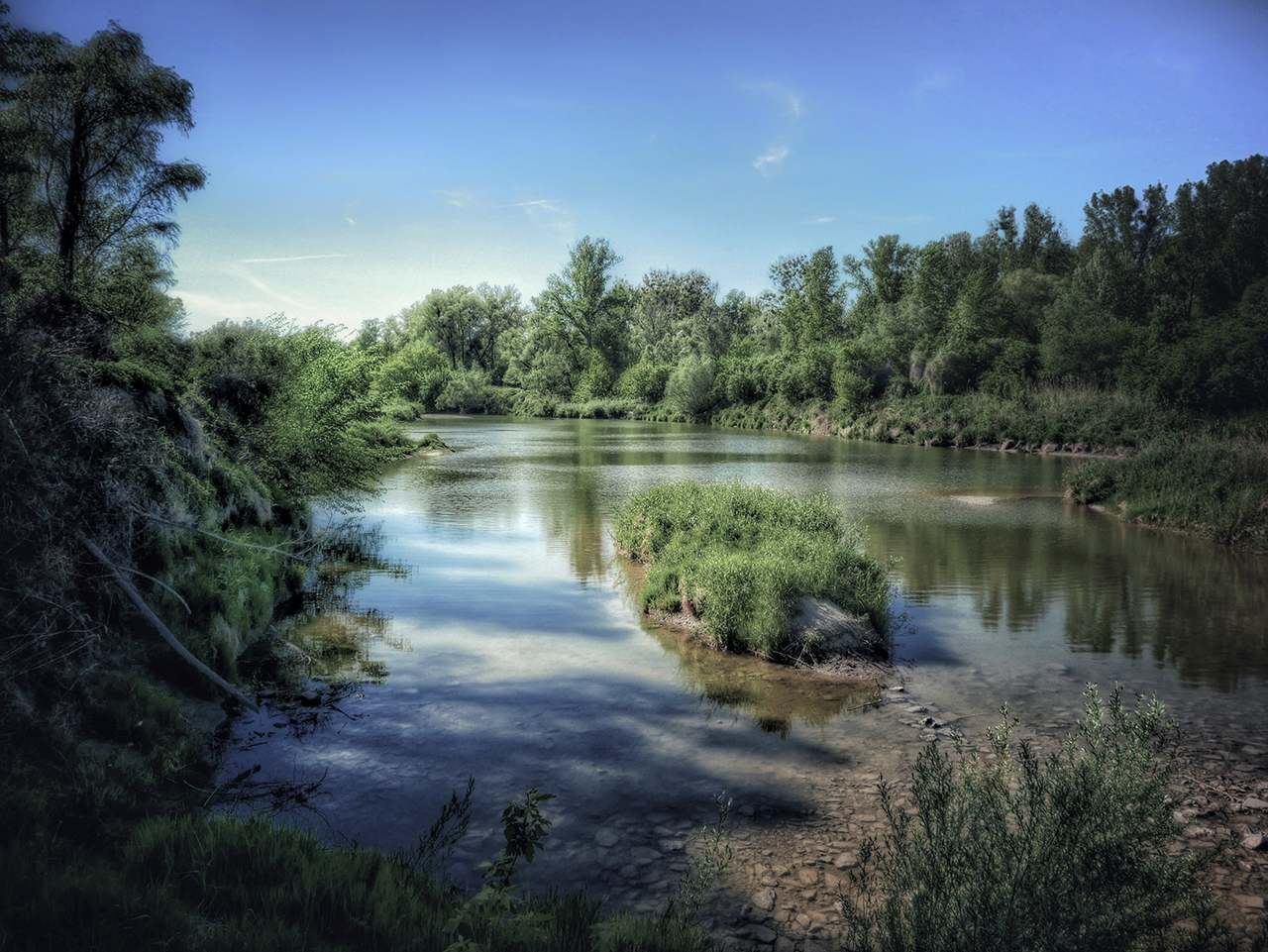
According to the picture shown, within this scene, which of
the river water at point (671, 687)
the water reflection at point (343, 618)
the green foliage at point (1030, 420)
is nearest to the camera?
the river water at point (671, 687)

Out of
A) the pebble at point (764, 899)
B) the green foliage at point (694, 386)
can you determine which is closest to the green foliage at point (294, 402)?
the pebble at point (764, 899)

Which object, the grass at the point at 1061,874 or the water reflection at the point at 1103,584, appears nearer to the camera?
the grass at the point at 1061,874

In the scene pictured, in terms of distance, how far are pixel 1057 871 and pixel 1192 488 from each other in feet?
64.8

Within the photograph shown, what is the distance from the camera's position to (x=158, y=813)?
4.74m

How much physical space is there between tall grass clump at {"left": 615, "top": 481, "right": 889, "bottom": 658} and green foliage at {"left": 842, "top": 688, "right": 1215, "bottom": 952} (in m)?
5.45

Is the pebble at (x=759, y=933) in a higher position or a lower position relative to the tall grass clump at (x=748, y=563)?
lower

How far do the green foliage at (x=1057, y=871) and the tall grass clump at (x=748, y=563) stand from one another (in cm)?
545

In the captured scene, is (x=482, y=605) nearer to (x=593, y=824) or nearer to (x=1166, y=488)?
(x=593, y=824)

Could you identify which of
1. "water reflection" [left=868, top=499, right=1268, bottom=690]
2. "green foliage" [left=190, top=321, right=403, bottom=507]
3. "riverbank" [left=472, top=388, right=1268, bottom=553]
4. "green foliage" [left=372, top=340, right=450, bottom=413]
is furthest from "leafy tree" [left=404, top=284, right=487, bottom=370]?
"water reflection" [left=868, top=499, right=1268, bottom=690]

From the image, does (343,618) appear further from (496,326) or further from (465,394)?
(496,326)

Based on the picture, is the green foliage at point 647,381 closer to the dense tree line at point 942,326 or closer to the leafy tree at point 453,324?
the dense tree line at point 942,326

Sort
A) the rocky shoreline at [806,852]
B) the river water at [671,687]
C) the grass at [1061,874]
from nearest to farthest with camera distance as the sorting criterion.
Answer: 1. the grass at [1061,874]
2. the rocky shoreline at [806,852]
3. the river water at [671,687]

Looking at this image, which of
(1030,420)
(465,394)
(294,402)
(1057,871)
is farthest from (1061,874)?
(465,394)

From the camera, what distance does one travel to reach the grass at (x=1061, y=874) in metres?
3.17
